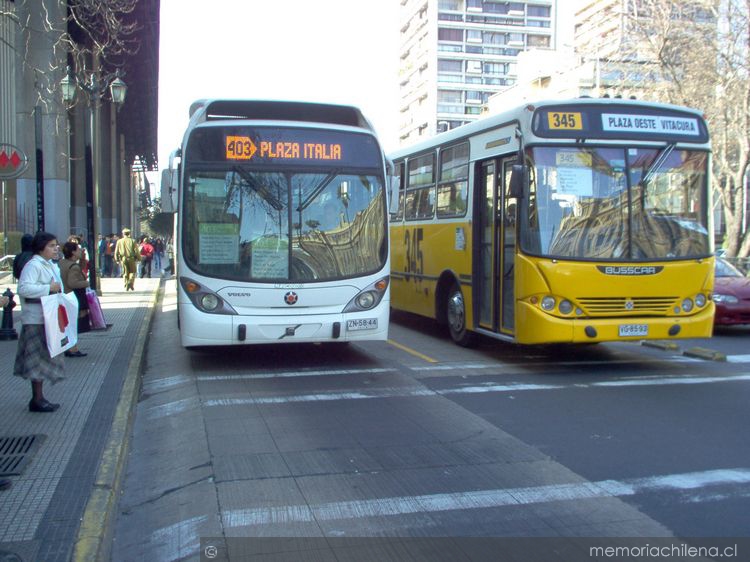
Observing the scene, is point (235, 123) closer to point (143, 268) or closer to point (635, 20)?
point (635, 20)

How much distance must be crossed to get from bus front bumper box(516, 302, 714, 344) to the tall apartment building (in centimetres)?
8925

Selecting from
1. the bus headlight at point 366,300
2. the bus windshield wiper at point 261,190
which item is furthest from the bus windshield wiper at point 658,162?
the bus windshield wiper at point 261,190

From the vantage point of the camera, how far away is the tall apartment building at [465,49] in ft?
327

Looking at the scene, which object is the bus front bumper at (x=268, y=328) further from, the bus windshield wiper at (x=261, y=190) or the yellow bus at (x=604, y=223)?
the yellow bus at (x=604, y=223)

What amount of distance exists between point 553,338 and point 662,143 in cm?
304

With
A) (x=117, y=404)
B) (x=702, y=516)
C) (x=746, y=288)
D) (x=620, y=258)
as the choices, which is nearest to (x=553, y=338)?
(x=620, y=258)

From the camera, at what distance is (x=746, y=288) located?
14297mm

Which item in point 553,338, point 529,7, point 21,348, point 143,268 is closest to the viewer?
point 21,348

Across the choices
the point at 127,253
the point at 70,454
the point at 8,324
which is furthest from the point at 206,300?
the point at 127,253

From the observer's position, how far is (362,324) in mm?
10078

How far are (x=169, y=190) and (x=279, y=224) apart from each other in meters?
1.71

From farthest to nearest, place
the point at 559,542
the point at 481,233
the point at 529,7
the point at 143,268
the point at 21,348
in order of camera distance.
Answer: the point at 529,7, the point at 143,268, the point at 481,233, the point at 21,348, the point at 559,542

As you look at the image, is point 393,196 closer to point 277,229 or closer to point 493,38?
point 277,229

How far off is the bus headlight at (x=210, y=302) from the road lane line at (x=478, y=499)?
487 cm
